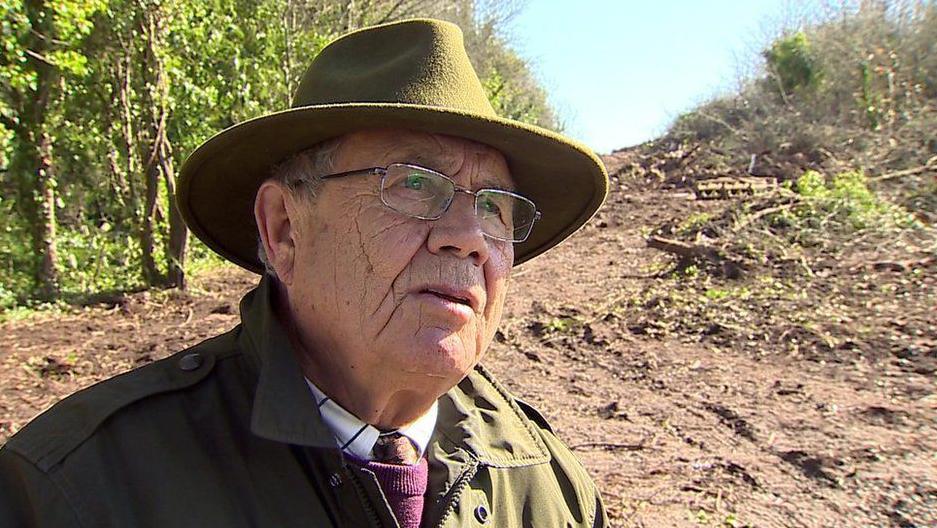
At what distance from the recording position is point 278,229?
1.70 m

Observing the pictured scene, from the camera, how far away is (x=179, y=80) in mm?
9617

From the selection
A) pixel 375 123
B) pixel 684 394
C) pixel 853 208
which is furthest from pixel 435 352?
pixel 853 208

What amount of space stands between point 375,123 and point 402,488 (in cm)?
80

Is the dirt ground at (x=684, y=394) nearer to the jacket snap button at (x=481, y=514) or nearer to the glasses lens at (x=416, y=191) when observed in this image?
the jacket snap button at (x=481, y=514)

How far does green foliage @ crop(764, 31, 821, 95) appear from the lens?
17.1 metres

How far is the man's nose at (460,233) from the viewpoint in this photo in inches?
61.9

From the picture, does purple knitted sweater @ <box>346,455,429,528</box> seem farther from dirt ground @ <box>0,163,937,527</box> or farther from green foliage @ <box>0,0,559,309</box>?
green foliage @ <box>0,0,559,309</box>

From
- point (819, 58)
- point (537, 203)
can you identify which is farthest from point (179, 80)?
point (819, 58)

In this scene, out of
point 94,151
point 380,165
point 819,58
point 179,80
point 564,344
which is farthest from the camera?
point 819,58

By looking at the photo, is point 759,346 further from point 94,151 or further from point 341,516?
point 94,151

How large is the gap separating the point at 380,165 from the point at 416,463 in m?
0.69

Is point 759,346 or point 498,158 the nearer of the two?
point 498,158

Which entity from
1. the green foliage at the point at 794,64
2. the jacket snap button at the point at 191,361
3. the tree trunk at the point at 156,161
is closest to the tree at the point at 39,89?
the tree trunk at the point at 156,161

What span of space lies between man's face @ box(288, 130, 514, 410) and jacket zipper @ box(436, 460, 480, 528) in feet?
0.67
